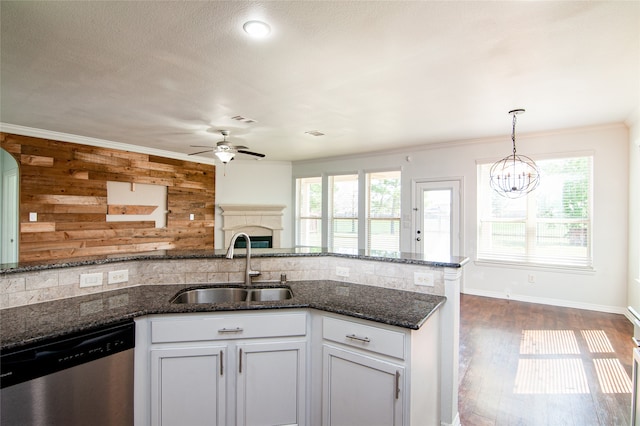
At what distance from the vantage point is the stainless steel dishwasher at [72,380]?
1296mm

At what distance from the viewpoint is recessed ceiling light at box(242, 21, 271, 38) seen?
2025 millimetres

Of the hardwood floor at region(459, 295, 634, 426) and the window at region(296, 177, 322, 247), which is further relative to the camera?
the window at region(296, 177, 322, 247)

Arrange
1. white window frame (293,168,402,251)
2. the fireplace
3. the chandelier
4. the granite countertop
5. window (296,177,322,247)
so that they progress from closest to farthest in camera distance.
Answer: the granite countertop → the chandelier → white window frame (293,168,402,251) → the fireplace → window (296,177,322,247)

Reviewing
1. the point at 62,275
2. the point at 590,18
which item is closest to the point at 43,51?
the point at 62,275

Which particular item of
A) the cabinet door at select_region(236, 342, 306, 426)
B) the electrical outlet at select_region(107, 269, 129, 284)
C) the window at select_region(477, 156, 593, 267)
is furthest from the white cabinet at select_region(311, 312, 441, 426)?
the window at select_region(477, 156, 593, 267)

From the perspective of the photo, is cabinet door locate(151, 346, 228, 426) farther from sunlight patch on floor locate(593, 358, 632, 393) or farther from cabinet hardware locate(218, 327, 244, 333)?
sunlight patch on floor locate(593, 358, 632, 393)

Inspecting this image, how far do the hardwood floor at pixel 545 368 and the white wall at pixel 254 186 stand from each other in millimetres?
4648

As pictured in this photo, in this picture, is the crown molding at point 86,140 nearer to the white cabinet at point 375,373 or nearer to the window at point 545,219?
the white cabinet at point 375,373

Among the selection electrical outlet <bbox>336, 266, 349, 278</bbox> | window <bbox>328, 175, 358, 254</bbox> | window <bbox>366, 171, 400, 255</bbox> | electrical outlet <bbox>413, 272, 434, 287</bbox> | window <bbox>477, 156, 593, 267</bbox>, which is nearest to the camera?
electrical outlet <bbox>413, 272, 434, 287</bbox>

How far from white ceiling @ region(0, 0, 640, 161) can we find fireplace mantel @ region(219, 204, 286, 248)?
2.88m

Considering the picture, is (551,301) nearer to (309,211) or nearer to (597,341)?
(597,341)

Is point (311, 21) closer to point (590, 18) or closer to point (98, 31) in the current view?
point (98, 31)

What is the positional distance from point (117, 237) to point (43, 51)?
3784 mm

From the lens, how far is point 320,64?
2596 mm
